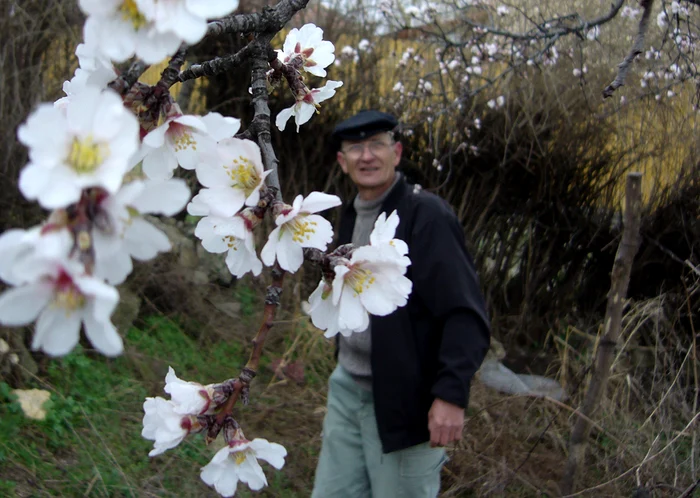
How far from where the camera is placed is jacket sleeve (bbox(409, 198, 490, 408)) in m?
2.34

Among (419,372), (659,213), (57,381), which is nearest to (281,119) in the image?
(419,372)

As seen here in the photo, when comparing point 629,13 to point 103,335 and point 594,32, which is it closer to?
point 594,32

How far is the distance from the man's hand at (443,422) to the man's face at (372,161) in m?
0.94

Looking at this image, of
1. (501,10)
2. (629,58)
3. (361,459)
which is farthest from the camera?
(501,10)

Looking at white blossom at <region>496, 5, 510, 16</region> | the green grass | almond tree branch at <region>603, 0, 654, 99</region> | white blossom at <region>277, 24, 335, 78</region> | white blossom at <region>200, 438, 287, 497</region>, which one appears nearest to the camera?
white blossom at <region>200, 438, 287, 497</region>

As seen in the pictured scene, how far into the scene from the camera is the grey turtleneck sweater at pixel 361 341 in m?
2.53

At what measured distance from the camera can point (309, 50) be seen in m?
0.99

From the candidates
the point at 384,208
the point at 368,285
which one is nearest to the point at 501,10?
the point at 384,208

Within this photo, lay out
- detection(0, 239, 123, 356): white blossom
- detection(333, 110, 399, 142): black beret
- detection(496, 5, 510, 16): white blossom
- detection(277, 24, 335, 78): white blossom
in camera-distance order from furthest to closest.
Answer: detection(496, 5, 510, 16): white blossom, detection(333, 110, 399, 142): black beret, detection(277, 24, 335, 78): white blossom, detection(0, 239, 123, 356): white blossom

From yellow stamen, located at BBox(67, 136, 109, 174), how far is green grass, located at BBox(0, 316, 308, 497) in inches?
117

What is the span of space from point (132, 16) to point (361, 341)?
2078 millimetres

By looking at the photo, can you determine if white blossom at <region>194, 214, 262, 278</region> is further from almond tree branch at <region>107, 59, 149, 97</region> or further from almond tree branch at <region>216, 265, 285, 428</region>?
→ almond tree branch at <region>107, 59, 149, 97</region>

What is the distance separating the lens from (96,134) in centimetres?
49

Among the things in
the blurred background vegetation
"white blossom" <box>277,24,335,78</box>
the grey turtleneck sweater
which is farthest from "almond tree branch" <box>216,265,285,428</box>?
the blurred background vegetation
